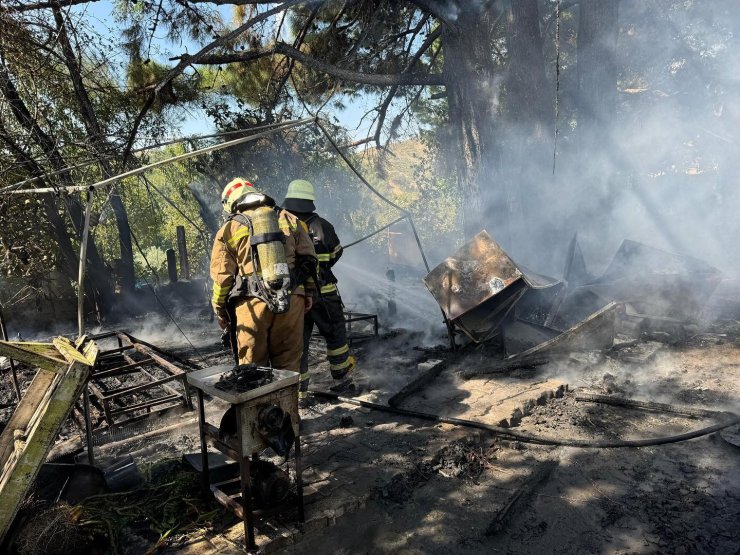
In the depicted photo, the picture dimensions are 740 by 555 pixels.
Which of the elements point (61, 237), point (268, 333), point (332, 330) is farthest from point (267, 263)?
point (61, 237)

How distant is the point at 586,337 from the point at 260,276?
12.6 feet

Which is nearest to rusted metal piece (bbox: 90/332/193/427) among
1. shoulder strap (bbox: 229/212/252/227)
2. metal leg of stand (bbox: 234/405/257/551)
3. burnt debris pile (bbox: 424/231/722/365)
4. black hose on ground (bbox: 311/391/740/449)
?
shoulder strap (bbox: 229/212/252/227)

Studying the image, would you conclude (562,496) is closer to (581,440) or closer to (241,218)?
(581,440)

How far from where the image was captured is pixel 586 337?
224 inches

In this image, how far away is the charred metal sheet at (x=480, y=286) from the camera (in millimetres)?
5938

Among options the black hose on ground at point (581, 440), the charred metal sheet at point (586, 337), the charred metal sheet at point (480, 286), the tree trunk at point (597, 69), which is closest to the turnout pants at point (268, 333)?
the black hose on ground at point (581, 440)

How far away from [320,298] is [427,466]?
2.08 metres

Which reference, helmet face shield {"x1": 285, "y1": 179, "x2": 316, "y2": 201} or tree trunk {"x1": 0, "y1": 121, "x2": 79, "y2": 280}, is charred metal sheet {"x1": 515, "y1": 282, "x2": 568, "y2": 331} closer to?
helmet face shield {"x1": 285, "y1": 179, "x2": 316, "y2": 201}

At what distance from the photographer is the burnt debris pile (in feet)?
19.0

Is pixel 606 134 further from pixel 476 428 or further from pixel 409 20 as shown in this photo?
pixel 476 428

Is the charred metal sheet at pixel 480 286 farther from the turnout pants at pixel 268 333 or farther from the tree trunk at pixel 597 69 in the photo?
the tree trunk at pixel 597 69

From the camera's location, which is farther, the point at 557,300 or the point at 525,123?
the point at 525,123

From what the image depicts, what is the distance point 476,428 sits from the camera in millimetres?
4219

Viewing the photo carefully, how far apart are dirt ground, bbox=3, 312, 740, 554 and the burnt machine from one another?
16cm
